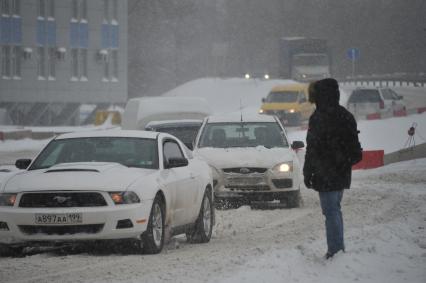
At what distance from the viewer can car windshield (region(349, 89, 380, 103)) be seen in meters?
50.7

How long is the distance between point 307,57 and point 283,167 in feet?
162

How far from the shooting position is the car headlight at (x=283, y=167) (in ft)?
56.2

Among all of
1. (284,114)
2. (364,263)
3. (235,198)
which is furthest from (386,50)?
(364,263)

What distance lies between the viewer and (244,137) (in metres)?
18.5

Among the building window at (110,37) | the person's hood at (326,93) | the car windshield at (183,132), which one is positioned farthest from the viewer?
the building window at (110,37)

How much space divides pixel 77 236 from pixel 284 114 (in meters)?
37.0

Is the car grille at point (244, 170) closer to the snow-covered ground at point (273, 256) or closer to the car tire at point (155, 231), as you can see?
the snow-covered ground at point (273, 256)

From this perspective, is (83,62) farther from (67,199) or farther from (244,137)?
(67,199)

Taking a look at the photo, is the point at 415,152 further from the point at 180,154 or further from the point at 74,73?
the point at 74,73

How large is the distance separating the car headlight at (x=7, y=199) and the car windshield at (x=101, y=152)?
1065 millimetres

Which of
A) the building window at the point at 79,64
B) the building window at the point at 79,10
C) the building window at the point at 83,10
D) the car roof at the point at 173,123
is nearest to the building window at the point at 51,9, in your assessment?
the building window at the point at 79,10

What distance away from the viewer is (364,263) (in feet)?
30.3

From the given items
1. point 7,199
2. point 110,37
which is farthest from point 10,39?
point 7,199

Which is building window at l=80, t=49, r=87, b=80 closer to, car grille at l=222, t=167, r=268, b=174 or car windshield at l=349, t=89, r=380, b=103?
car windshield at l=349, t=89, r=380, b=103
